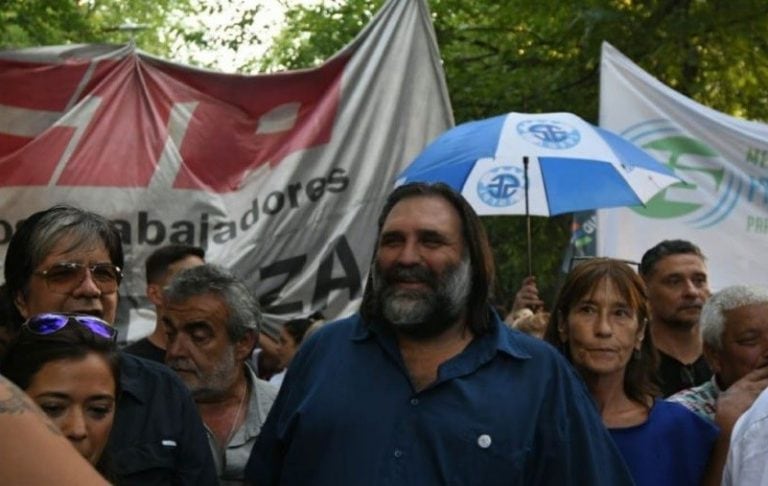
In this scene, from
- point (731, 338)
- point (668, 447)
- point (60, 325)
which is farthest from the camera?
point (731, 338)

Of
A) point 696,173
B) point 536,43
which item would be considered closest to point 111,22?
point 536,43

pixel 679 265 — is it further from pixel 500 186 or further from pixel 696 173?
pixel 696 173

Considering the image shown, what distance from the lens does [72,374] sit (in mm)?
4012

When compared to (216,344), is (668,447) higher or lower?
lower

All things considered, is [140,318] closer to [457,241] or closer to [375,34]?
[375,34]

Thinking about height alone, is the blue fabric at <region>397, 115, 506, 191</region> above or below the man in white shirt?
above

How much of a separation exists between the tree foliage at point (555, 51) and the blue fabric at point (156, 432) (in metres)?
9.75

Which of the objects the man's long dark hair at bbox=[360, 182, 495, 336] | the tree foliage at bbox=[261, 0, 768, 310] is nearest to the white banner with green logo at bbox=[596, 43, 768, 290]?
the tree foliage at bbox=[261, 0, 768, 310]

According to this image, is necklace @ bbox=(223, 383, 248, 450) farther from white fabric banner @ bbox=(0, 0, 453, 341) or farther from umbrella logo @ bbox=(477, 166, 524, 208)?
umbrella logo @ bbox=(477, 166, 524, 208)

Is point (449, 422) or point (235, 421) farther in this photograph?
point (235, 421)

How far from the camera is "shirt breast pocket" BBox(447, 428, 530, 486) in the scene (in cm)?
433

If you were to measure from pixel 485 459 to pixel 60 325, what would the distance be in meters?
1.09

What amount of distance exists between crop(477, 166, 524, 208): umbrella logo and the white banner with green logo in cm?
125

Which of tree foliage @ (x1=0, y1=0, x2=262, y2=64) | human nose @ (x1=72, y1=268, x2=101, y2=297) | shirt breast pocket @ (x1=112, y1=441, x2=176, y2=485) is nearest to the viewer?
shirt breast pocket @ (x1=112, y1=441, x2=176, y2=485)
